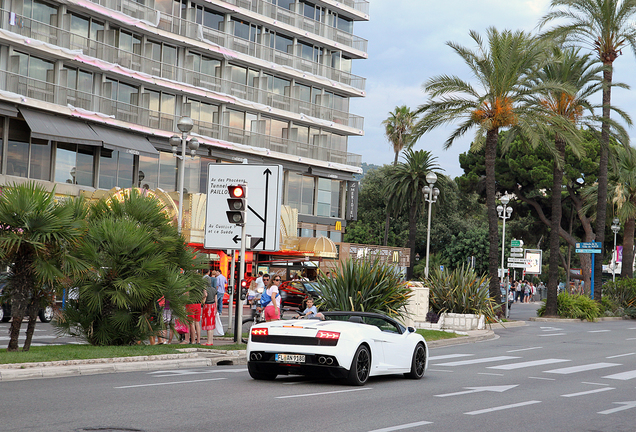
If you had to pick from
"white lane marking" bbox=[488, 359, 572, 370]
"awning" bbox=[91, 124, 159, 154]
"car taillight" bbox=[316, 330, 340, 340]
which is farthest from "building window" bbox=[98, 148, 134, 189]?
"car taillight" bbox=[316, 330, 340, 340]

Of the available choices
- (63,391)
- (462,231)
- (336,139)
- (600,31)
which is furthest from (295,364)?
(462,231)

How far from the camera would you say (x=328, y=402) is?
10.5m

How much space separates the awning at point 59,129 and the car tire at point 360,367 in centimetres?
2535

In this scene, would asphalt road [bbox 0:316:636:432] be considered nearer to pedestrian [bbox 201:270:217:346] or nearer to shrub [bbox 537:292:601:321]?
pedestrian [bbox 201:270:217:346]

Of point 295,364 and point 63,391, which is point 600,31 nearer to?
point 295,364

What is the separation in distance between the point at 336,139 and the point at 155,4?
17.1 m

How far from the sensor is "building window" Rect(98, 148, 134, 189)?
1555 inches

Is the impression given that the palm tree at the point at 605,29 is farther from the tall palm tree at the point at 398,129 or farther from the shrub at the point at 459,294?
the tall palm tree at the point at 398,129

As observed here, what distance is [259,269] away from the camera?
1817 inches

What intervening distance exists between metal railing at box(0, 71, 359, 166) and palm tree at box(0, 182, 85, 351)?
22.5 meters

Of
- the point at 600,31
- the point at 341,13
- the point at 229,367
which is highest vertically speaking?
the point at 341,13

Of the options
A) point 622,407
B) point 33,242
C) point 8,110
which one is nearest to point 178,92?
point 8,110

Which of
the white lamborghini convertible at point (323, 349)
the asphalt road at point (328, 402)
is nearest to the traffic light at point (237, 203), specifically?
the asphalt road at point (328, 402)

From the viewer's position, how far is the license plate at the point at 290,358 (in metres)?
12.1
